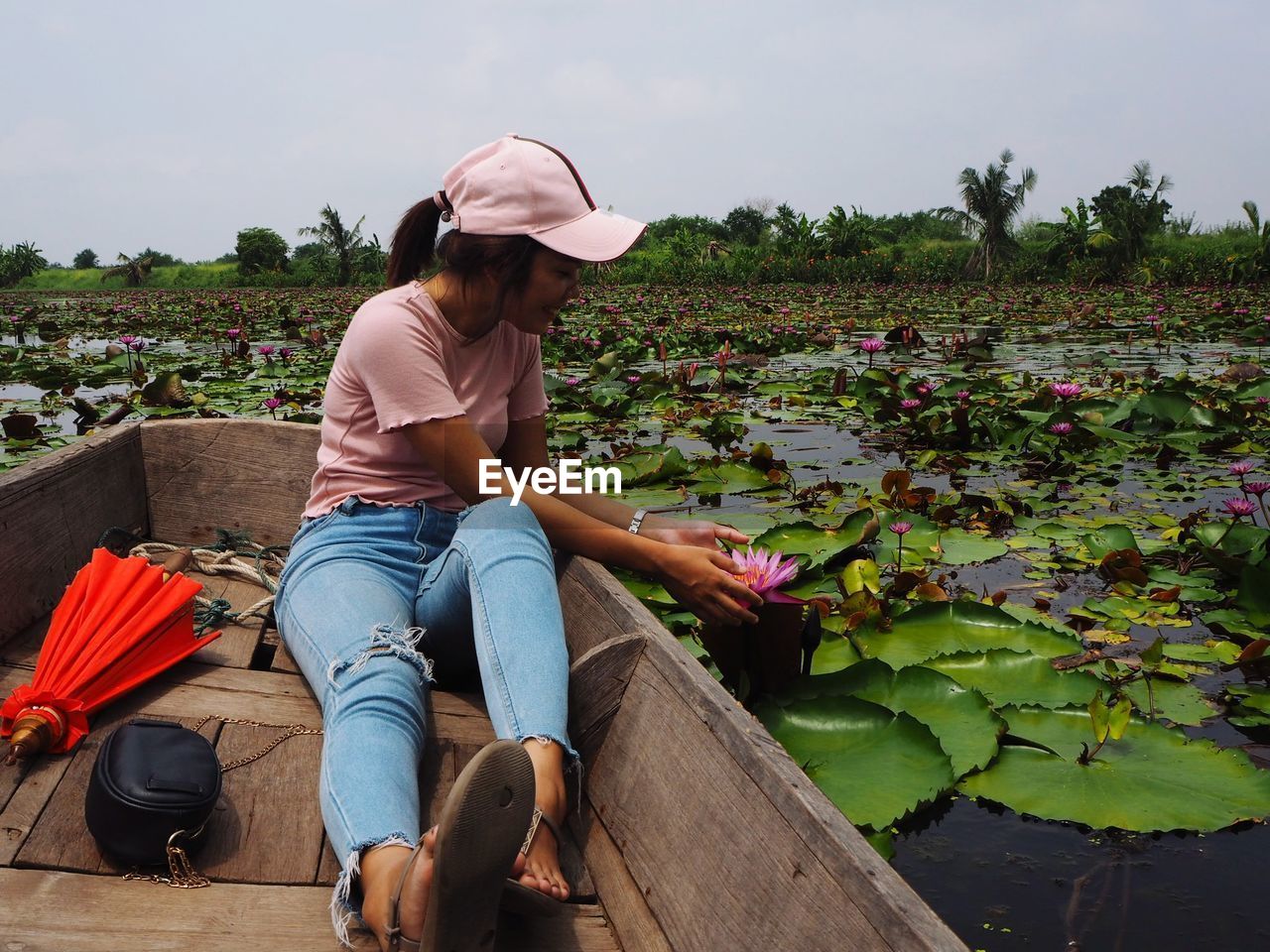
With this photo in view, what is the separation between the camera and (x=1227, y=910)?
1.22 meters

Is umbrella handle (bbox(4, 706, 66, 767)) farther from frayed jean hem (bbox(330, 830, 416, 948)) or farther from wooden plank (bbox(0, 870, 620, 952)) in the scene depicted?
frayed jean hem (bbox(330, 830, 416, 948))

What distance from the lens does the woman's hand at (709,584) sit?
4.73 ft

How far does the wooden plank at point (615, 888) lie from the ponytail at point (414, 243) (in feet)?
3.47

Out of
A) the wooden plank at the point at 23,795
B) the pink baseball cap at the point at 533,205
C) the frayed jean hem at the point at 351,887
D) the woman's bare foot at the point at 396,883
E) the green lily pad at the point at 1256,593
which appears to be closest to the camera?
the woman's bare foot at the point at 396,883

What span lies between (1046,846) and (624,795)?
2.11 feet

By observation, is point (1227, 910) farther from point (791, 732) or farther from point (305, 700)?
point (305, 700)

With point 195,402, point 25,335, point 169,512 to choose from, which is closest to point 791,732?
point 169,512

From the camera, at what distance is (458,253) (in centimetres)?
164

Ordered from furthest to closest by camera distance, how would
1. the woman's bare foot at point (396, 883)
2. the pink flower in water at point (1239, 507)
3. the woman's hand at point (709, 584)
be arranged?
the pink flower in water at point (1239, 507)
the woman's hand at point (709, 584)
the woman's bare foot at point (396, 883)

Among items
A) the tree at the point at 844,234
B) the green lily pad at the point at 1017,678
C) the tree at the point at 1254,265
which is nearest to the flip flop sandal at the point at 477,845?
the green lily pad at the point at 1017,678

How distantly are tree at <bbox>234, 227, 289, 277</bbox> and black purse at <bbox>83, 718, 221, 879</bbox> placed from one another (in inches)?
1517

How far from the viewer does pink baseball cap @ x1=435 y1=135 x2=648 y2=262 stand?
1552 mm

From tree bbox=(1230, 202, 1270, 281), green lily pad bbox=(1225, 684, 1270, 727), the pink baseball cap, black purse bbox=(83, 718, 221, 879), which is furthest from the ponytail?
tree bbox=(1230, 202, 1270, 281)

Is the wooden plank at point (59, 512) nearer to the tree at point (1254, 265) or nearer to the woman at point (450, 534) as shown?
the woman at point (450, 534)
